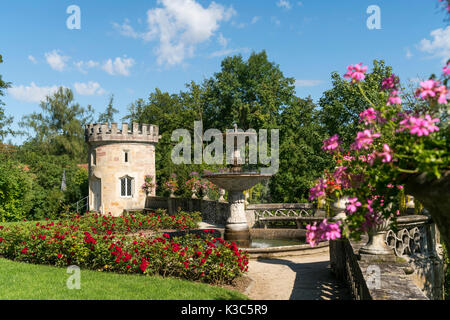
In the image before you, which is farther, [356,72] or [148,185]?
[148,185]

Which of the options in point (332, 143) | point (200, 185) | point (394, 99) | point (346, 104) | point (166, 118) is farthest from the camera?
point (166, 118)

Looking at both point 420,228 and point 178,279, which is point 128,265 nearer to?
point 178,279

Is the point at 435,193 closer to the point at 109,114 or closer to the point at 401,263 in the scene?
the point at 401,263

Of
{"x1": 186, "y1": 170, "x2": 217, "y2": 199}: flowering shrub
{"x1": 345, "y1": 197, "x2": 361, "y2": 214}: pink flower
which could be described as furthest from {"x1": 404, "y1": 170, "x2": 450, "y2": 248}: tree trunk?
{"x1": 186, "y1": 170, "x2": 217, "y2": 199}: flowering shrub

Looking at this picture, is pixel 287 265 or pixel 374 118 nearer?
pixel 374 118

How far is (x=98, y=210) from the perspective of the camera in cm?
2458

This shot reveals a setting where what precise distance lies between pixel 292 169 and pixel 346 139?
5715 mm

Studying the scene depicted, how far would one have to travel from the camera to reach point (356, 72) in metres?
3.39

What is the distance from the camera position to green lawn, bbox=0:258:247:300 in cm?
600

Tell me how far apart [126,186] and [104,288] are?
18516 mm

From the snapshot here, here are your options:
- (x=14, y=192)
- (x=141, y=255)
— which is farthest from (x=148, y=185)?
(x=141, y=255)

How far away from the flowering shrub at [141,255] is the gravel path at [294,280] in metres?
0.56
